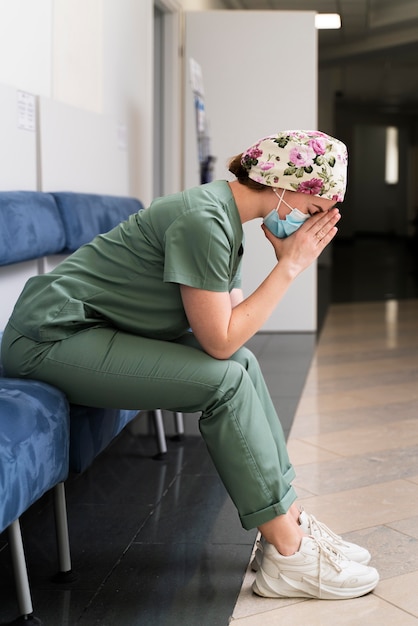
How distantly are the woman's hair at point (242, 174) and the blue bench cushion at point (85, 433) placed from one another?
637 mm

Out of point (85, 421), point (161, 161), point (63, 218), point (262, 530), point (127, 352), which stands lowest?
point (262, 530)

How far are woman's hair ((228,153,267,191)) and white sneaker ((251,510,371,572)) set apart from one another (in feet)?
2.39

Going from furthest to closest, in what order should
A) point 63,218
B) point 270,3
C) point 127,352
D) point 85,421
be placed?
1. point 270,3
2. point 63,218
3. point 85,421
4. point 127,352

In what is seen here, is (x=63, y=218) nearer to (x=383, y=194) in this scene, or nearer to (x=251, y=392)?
(x=251, y=392)

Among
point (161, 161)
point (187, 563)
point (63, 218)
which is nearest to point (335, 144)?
point (187, 563)

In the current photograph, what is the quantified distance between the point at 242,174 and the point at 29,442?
0.76 meters

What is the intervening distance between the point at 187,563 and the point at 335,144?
3.37 ft

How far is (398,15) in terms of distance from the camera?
9336 millimetres

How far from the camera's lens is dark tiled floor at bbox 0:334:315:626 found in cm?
182

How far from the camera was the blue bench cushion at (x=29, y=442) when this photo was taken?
161 centimetres

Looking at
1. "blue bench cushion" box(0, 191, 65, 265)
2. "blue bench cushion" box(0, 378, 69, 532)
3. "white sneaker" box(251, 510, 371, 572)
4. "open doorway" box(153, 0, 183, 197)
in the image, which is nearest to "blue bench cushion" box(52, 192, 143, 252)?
"blue bench cushion" box(0, 191, 65, 265)

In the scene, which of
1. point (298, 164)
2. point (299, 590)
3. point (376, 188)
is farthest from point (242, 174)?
point (376, 188)

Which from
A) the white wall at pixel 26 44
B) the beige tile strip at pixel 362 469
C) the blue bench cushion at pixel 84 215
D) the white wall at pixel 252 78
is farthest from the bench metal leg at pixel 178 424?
the white wall at pixel 252 78

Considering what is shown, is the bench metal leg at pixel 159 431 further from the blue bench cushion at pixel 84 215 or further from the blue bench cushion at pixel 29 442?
the blue bench cushion at pixel 29 442
